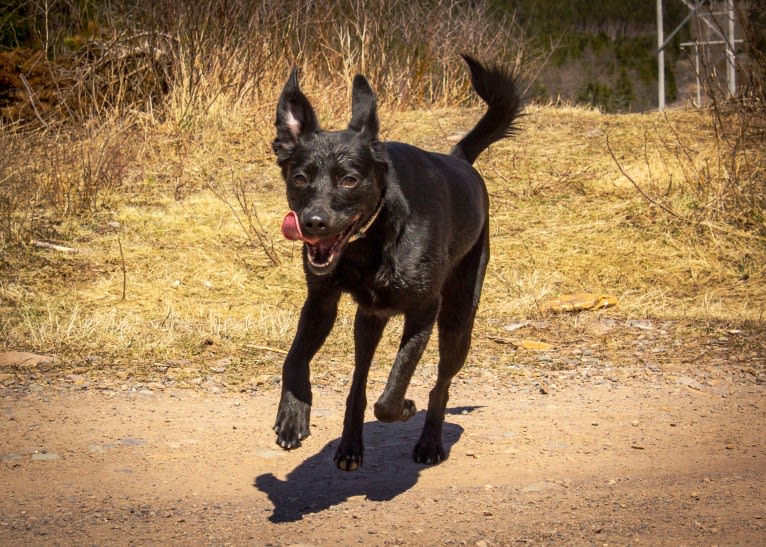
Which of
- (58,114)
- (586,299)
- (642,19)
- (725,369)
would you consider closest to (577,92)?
(642,19)

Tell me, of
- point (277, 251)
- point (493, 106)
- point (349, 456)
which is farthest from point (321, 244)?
point (277, 251)

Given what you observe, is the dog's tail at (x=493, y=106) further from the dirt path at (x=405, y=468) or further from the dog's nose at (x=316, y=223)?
the dog's nose at (x=316, y=223)

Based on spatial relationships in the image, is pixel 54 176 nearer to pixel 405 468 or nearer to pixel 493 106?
pixel 493 106

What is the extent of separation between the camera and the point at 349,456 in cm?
416

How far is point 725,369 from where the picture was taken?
577 cm

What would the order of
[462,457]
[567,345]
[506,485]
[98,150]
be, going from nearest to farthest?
[506,485], [462,457], [567,345], [98,150]

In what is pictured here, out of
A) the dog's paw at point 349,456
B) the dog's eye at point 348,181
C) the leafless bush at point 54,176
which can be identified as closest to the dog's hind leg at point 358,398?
the dog's paw at point 349,456

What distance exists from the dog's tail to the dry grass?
1.58m

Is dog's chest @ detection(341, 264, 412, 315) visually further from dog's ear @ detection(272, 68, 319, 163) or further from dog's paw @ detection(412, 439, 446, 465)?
dog's paw @ detection(412, 439, 446, 465)

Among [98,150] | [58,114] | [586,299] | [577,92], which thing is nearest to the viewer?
[586,299]

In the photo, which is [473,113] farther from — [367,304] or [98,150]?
[367,304]

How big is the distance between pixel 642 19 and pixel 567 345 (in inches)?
587

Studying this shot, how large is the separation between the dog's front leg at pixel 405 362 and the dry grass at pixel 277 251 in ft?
6.16

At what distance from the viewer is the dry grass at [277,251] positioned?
6.48m
